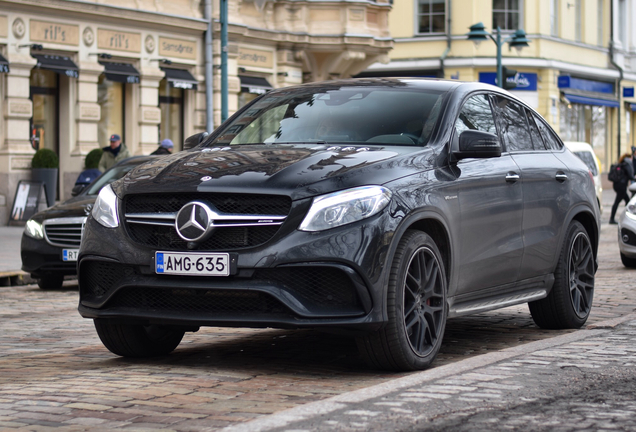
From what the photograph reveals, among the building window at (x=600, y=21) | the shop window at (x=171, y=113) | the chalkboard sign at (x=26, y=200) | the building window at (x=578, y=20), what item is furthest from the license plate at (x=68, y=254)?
the building window at (x=600, y=21)

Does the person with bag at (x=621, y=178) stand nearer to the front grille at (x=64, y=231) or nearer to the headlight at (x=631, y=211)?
the headlight at (x=631, y=211)

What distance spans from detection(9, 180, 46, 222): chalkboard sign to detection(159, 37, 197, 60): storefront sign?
226 inches

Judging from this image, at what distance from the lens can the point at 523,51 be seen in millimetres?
45031

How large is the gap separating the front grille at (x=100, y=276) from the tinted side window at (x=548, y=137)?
3.66 meters

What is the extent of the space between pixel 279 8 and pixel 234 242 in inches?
1010

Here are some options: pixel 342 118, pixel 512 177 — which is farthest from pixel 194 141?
pixel 512 177

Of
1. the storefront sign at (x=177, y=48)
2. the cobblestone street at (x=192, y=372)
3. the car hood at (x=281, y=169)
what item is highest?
the storefront sign at (x=177, y=48)

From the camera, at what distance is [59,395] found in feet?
18.1

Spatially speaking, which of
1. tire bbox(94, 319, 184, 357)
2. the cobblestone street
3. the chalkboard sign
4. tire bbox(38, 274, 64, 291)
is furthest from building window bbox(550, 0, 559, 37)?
tire bbox(94, 319, 184, 357)

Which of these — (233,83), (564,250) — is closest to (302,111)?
(564,250)

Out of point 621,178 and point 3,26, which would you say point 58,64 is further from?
point 621,178

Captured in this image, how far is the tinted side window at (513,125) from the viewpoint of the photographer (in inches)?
309

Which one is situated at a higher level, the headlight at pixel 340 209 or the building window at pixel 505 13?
the building window at pixel 505 13

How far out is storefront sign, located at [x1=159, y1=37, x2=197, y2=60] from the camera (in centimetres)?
2752
